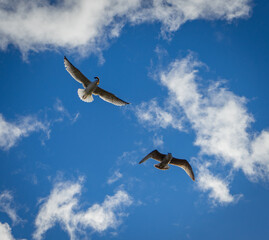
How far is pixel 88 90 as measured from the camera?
23.1 metres

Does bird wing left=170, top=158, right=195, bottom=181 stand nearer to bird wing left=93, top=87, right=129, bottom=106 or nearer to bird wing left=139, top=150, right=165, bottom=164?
bird wing left=139, top=150, right=165, bottom=164

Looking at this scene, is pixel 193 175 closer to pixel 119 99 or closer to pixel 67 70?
pixel 119 99

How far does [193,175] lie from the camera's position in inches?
865

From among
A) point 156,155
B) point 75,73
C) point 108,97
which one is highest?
point 108,97

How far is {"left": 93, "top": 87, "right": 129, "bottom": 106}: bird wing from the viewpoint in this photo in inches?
933

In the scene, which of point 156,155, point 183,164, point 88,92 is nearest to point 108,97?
point 88,92

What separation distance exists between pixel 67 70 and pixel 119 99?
5.03 meters

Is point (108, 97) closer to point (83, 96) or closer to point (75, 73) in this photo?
point (83, 96)

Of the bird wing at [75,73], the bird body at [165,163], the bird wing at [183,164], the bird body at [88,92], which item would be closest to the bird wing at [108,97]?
the bird body at [88,92]

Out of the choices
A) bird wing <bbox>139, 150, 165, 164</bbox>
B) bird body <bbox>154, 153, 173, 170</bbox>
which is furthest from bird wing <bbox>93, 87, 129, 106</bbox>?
bird body <bbox>154, 153, 173, 170</bbox>

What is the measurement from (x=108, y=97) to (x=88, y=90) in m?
1.88

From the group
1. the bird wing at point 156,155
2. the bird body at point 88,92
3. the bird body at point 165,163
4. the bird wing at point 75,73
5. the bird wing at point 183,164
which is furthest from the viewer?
the bird body at point 88,92

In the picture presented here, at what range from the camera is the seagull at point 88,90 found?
74.4 ft

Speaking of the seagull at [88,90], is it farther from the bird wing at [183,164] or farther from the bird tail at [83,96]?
the bird wing at [183,164]
